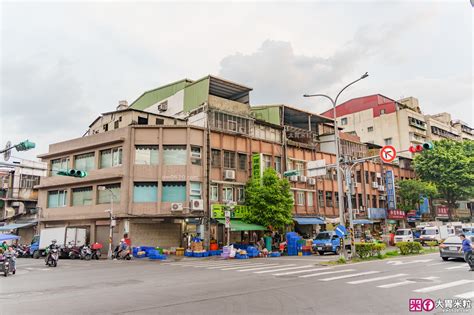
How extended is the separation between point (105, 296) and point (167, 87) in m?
31.3

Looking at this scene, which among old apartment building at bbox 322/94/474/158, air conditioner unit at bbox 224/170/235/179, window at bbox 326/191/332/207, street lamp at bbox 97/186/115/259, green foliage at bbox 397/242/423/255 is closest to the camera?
green foliage at bbox 397/242/423/255

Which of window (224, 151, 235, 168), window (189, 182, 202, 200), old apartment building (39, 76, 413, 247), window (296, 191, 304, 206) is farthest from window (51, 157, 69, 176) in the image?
window (296, 191, 304, 206)

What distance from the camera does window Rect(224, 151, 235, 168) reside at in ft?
107

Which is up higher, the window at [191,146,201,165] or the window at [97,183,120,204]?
the window at [191,146,201,165]

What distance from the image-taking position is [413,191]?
45.9 m

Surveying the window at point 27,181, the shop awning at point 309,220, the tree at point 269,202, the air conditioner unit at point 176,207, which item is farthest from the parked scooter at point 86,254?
the window at point 27,181

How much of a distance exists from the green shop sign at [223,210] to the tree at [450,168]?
97.2 ft

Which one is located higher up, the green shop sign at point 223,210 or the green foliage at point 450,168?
the green foliage at point 450,168

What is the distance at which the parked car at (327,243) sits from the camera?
26.9 meters

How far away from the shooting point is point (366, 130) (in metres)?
60.4

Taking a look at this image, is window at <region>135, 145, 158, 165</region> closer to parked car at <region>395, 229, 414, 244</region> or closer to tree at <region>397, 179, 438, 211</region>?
parked car at <region>395, 229, 414, 244</region>

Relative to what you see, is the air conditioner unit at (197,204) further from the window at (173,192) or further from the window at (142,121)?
the window at (142,121)

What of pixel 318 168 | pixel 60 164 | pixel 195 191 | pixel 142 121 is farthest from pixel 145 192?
pixel 318 168

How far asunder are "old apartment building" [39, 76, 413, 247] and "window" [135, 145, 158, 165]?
0.08m
